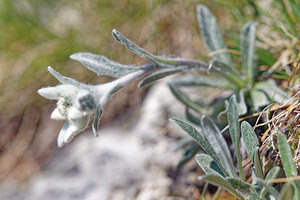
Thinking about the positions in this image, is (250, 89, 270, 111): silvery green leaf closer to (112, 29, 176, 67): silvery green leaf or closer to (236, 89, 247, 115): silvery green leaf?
(236, 89, 247, 115): silvery green leaf

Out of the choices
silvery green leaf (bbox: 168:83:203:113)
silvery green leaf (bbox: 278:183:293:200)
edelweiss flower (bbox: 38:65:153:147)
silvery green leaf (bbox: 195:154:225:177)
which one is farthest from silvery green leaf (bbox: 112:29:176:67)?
silvery green leaf (bbox: 278:183:293:200)

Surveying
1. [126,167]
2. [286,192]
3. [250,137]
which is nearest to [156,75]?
[250,137]

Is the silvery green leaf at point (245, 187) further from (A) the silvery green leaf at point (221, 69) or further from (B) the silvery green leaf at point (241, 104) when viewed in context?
(A) the silvery green leaf at point (221, 69)

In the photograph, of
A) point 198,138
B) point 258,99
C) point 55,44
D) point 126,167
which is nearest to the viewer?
point 198,138

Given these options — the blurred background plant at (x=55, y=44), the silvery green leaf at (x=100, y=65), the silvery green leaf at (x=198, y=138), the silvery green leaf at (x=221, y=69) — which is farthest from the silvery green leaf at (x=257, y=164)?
the blurred background plant at (x=55, y=44)

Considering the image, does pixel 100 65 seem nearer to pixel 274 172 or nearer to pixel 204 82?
pixel 204 82

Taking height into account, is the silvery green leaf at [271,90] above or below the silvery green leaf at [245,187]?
above

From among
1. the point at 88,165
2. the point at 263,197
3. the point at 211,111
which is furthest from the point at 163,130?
the point at 263,197
